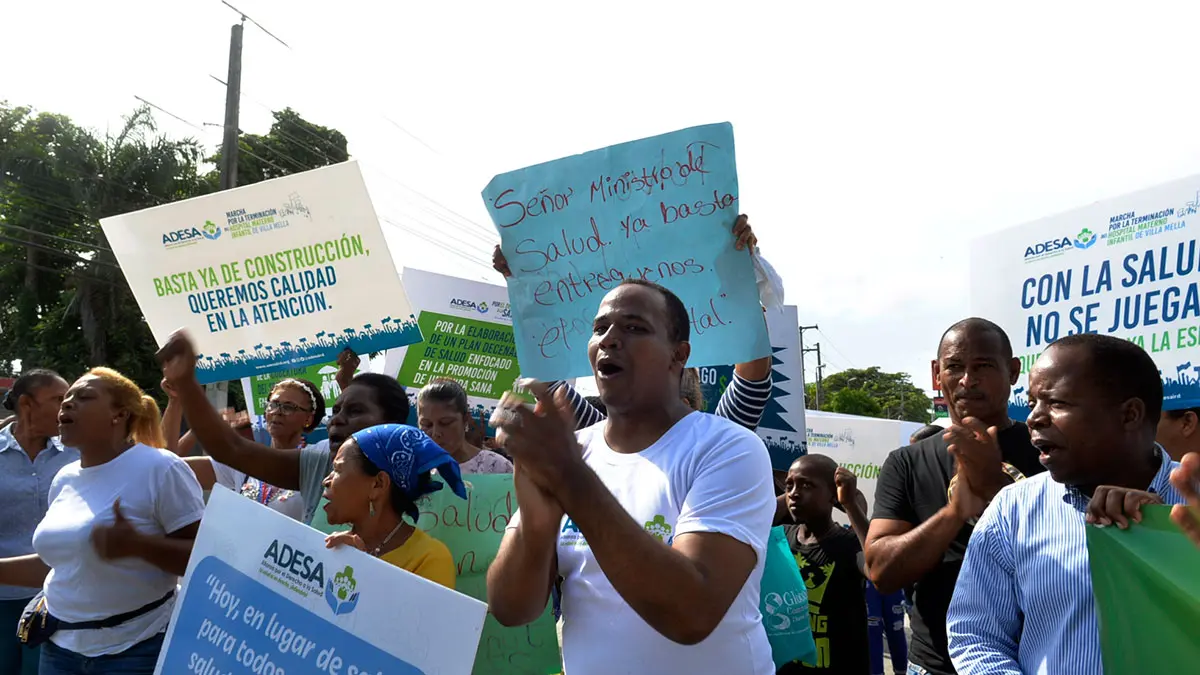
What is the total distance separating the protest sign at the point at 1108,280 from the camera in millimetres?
3818

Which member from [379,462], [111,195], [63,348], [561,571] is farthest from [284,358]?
[63,348]

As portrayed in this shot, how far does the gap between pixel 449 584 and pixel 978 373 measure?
1762mm

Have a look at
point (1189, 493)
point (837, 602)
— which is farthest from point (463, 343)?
point (1189, 493)

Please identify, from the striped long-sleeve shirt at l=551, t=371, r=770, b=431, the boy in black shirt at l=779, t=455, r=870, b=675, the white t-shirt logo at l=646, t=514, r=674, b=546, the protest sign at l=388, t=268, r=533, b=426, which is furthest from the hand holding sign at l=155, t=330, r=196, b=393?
the protest sign at l=388, t=268, r=533, b=426

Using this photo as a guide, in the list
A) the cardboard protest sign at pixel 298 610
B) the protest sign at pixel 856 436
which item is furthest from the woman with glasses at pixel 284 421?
the protest sign at pixel 856 436

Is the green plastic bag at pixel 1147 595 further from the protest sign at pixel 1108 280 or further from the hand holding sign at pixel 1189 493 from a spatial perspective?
the protest sign at pixel 1108 280

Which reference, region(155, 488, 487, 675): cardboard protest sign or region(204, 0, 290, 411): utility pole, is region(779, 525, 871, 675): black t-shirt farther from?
region(204, 0, 290, 411): utility pole

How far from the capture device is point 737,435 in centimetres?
206

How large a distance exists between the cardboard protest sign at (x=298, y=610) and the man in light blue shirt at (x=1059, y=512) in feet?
3.78

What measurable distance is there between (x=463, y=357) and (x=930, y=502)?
4.31 meters

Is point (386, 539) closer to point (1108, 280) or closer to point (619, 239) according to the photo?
point (619, 239)

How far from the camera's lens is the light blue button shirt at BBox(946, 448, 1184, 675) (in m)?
2.01

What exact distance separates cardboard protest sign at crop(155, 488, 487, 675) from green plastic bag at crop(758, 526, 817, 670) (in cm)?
163

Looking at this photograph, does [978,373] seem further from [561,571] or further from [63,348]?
[63,348]
